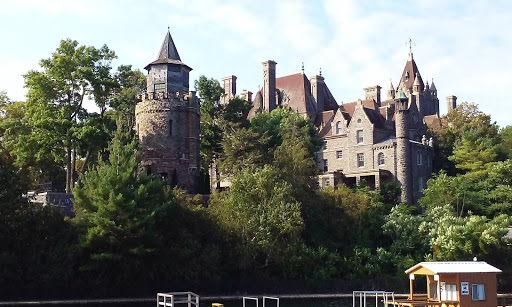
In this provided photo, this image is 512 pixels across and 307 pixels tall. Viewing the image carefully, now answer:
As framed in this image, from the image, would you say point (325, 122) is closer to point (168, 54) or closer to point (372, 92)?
point (372, 92)

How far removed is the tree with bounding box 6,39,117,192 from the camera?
172 feet

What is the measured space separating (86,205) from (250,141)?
57.9 feet

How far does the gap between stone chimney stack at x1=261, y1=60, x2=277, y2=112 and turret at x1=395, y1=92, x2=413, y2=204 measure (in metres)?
18.2

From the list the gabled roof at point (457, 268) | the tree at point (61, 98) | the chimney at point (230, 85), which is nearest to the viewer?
the gabled roof at point (457, 268)

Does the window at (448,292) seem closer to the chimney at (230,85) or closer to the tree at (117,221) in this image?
the tree at (117,221)

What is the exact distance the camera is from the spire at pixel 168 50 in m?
56.2

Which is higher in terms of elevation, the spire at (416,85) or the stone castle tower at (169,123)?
the spire at (416,85)

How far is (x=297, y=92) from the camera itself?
78250mm

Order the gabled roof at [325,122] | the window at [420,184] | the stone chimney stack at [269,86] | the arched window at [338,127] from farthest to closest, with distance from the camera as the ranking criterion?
the stone chimney stack at [269,86], the gabled roof at [325,122], the arched window at [338,127], the window at [420,184]

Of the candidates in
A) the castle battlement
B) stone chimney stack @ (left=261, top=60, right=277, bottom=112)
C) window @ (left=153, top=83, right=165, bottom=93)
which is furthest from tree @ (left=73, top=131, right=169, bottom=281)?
stone chimney stack @ (left=261, top=60, right=277, bottom=112)

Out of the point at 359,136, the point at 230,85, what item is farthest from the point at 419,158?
the point at 230,85

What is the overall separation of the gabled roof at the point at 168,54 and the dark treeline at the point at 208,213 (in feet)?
14.2

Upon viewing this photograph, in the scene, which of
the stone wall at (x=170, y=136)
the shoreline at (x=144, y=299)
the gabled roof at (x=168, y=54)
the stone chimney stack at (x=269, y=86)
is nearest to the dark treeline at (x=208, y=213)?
the shoreline at (x=144, y=299)

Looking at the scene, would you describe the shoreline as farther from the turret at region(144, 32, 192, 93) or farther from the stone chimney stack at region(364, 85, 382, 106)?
the stone chimney stack at region(364, 85, 382, 106)
